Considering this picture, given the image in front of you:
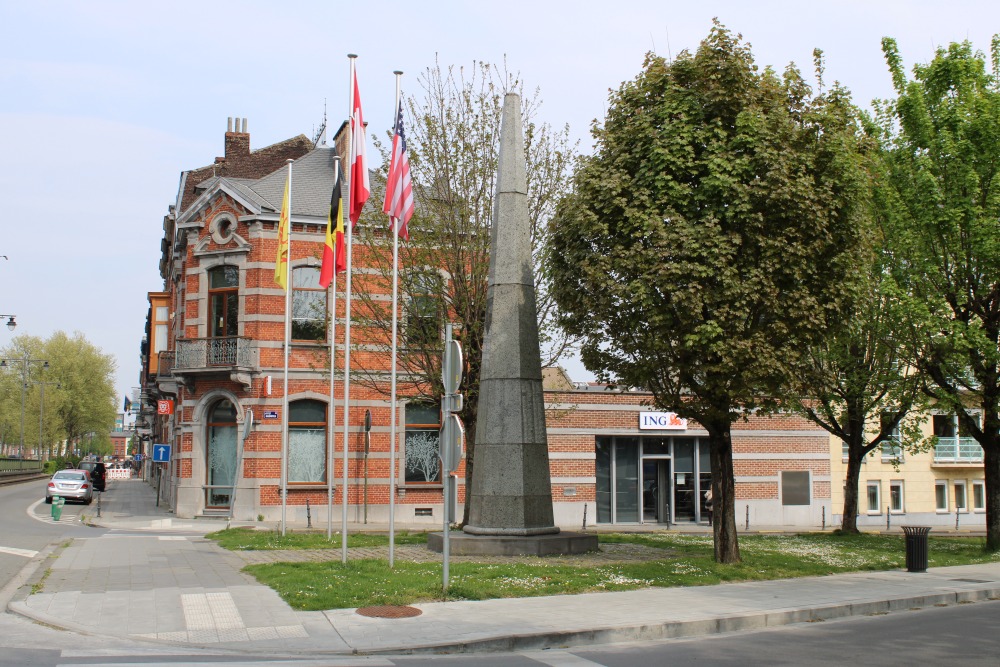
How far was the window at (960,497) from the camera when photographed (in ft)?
126

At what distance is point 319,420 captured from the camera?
96.6ft

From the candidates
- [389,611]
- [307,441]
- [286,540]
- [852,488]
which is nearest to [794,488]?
[852,488]

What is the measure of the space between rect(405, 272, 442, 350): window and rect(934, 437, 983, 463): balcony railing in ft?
84.3

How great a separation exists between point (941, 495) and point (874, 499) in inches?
155

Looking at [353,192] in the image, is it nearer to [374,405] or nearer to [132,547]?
[132,547]

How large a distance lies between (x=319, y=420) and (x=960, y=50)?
66.9 ft

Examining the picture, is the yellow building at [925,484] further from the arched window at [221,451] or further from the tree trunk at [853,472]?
the arched window at [221,451]

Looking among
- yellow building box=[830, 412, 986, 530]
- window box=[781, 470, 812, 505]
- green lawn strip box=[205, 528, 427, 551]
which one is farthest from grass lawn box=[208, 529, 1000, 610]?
yellow building box=[830, 412, 986, 530]

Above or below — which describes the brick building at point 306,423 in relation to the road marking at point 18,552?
above

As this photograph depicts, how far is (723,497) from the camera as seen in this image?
624 inches

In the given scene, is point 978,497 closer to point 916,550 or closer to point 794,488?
point 794,488

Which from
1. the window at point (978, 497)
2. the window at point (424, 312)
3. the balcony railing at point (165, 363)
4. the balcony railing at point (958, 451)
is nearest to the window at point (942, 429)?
the balcony railing at point (958, 451)

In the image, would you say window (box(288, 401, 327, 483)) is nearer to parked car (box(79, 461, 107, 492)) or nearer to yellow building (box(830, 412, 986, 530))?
yellow building (box(830, 412, 986, 530))

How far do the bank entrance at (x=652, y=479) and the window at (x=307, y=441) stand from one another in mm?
9212
